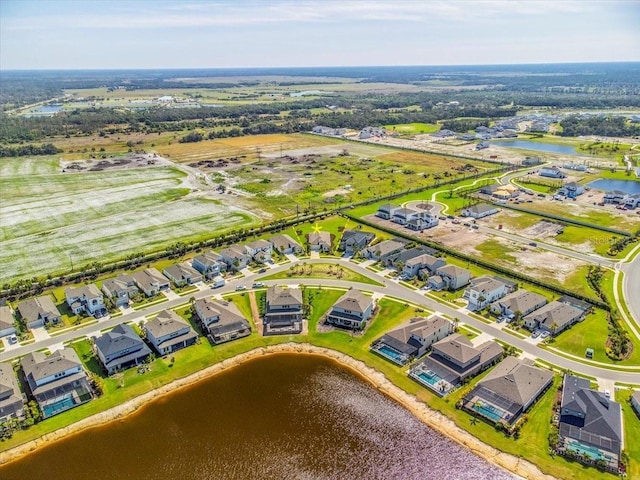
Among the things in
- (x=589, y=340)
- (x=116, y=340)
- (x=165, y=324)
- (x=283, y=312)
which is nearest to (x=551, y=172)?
(x=589, y=340)

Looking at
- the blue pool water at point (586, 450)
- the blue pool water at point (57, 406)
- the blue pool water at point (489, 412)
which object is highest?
the blue pool water at point (586, 450)

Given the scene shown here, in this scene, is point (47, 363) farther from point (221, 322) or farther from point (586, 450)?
point (586, 450)

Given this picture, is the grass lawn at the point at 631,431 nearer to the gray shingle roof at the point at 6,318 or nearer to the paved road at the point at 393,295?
the paved road at the point at 393,295

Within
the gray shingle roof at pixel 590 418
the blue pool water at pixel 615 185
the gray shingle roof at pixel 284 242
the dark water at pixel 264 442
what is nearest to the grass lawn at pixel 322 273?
the gray shingle roof at pixel 284 242

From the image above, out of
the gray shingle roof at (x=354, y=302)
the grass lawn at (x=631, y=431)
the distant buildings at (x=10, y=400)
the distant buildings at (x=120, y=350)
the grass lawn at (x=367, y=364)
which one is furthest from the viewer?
the gray shingle roof at (x=354, y=302)

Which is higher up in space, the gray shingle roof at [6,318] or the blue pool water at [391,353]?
the gray shingle roof at [6,318]

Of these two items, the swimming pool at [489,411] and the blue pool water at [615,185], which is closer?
the swimming pool at [489,411]

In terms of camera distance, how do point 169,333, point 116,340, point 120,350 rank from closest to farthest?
point 120,350 → point 116,340 → point 169,333
